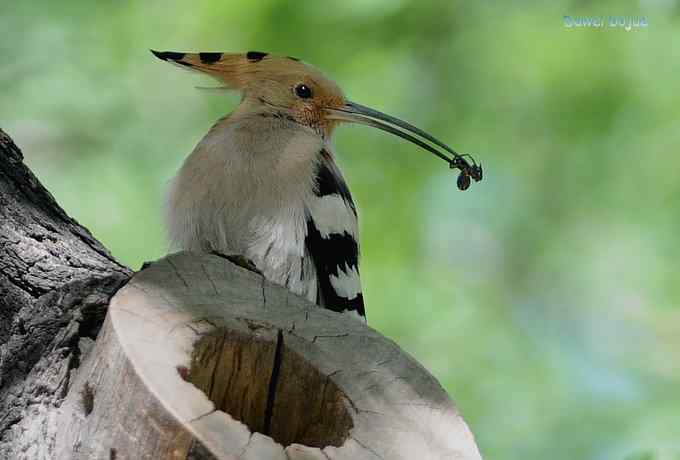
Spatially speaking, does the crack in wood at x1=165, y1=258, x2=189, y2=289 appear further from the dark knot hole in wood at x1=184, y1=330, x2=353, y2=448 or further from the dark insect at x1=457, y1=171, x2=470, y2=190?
the dark insect at x1=457, y1=171, x2=470, y2=190

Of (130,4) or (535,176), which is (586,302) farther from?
(130,4)

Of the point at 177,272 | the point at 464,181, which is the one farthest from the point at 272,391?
the point at 464,181

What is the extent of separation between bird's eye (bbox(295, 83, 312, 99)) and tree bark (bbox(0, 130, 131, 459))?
1145mm

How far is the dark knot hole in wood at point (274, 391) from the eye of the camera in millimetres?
1285

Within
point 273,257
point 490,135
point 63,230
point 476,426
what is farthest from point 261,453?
point 490,135

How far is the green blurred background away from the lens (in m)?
3.41

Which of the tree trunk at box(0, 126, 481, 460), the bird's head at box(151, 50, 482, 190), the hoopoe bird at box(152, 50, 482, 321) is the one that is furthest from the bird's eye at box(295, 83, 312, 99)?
the tree trunk at box(0, 126, 481, 460)

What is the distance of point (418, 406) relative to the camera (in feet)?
4.24

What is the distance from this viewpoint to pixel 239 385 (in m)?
1.30

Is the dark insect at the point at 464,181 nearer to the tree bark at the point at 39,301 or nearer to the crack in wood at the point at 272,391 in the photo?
the tree bark at the point at 39,301

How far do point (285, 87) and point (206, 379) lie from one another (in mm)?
1676

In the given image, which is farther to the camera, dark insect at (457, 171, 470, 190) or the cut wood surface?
dark insect at (457, 171, 470, 190)

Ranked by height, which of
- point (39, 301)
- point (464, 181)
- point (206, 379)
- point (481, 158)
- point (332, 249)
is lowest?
point (206, 379)

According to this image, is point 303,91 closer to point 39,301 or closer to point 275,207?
point 275,207
